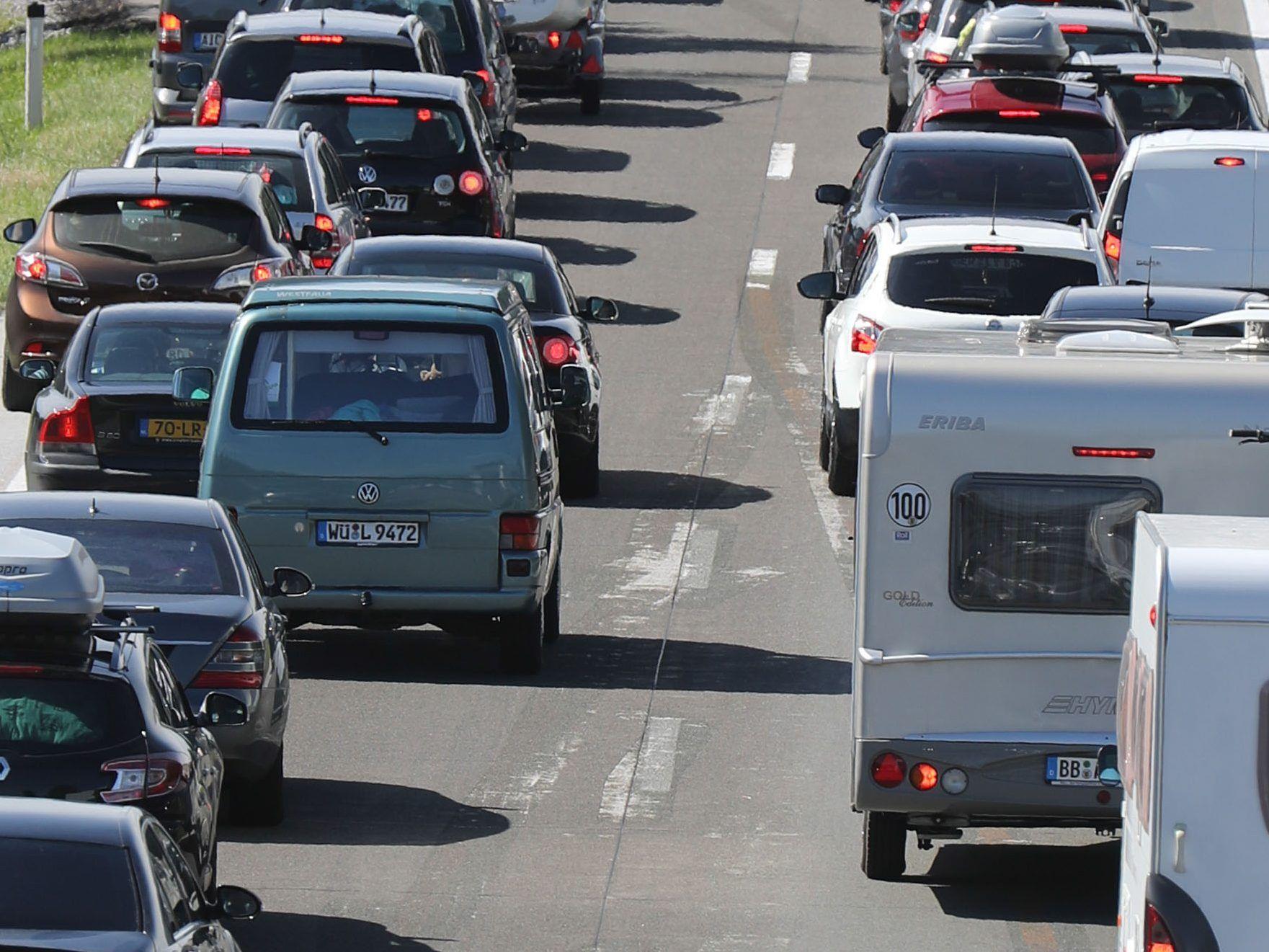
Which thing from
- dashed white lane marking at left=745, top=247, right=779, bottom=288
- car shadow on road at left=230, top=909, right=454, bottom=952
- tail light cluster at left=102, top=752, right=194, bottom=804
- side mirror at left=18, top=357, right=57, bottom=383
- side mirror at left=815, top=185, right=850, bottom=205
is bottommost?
dashed white lane marking at left=745, top=247, right=779, bottom=288

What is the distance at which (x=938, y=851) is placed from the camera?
41.4ft

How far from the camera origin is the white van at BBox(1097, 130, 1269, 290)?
2092 centimetres

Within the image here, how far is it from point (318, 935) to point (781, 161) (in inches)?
957

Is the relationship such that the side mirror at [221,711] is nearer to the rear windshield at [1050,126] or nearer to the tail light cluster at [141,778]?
the tail light cluster at [141,778]

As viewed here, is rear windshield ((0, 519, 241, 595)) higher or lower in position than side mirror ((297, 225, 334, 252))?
higher

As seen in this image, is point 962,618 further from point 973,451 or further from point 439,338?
point 439,338

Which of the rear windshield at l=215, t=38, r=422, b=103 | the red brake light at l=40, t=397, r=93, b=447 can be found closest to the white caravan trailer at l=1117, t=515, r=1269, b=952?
the red brake light at l=40, t=397, r=93, b=447

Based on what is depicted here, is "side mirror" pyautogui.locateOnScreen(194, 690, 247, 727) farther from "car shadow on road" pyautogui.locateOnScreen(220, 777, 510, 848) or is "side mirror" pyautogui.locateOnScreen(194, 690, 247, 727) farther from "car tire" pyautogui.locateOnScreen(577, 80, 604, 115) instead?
"car tire" pyautogui.locateOnScreen(577, 80, 604, 115)

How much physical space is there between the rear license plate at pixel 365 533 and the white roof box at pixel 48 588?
17.7 feet

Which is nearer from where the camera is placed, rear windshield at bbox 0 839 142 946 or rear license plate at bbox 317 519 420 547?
rear windshield at bbox 0 839 142 946

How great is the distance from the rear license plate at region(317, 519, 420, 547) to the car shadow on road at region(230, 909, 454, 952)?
15.1ft

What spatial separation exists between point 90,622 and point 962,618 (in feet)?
10.0

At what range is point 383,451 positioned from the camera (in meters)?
15.4

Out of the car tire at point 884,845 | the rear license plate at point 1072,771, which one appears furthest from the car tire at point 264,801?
the rear license plate at point 1072,771
